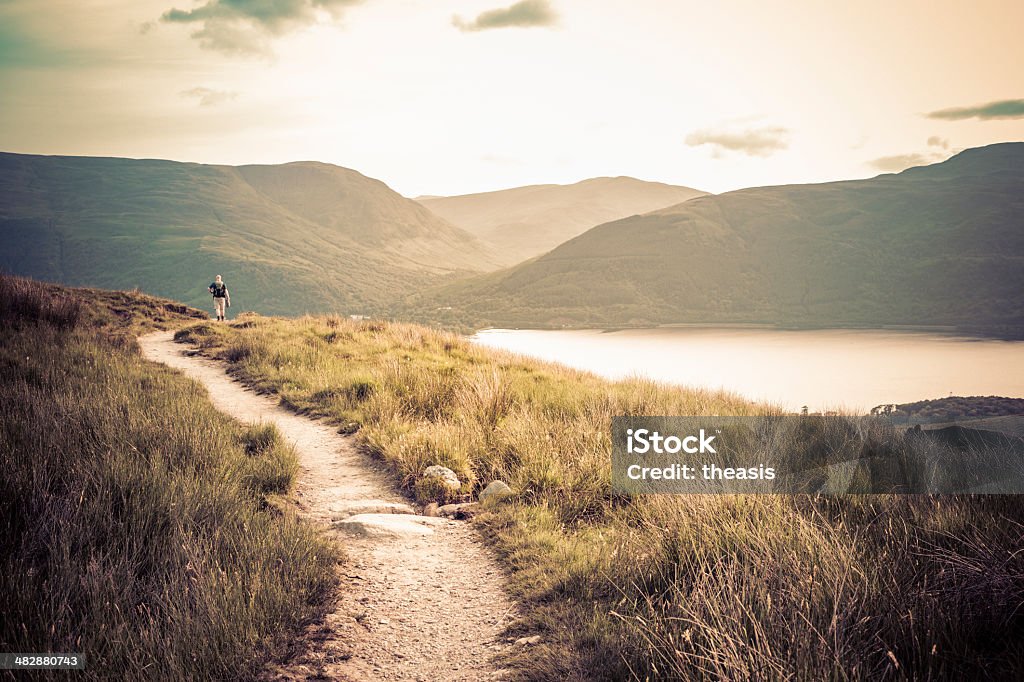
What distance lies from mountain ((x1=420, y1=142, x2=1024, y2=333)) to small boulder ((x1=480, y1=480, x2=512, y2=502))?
86064 mm

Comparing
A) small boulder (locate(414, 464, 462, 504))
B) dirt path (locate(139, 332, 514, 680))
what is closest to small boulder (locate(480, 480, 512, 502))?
small boulder (locate(414, 464, 462, 504))

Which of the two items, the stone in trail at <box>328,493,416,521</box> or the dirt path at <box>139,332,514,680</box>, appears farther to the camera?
the stone in trail at <box>328,493,416,521</box>

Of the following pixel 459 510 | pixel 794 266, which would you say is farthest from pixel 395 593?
pixel 794 266

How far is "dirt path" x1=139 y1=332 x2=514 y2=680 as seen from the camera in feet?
12.8

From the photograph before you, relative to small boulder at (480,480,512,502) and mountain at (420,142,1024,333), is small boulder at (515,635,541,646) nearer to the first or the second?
small boulder at (480,480,512,502)

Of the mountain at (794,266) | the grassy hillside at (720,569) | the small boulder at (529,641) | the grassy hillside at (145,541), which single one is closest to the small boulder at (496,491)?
the grassy hillside at (720,569)

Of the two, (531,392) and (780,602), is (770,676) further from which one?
(531,392)

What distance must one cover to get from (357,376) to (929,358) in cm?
4905

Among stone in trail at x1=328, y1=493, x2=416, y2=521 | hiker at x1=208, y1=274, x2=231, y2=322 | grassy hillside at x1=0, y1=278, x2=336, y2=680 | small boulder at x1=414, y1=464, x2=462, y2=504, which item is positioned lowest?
stone in trail at x1=328, y1=493, x2=416, y2=521

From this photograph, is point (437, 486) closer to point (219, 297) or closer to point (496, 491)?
point (496, 491)

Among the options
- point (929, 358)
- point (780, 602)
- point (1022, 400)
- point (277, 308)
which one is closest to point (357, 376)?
point (780, 602)

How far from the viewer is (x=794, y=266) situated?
11000cm

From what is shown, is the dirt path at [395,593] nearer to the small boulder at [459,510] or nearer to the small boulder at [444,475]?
the small boulder at [459,510]

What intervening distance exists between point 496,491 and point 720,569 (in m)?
3.72
